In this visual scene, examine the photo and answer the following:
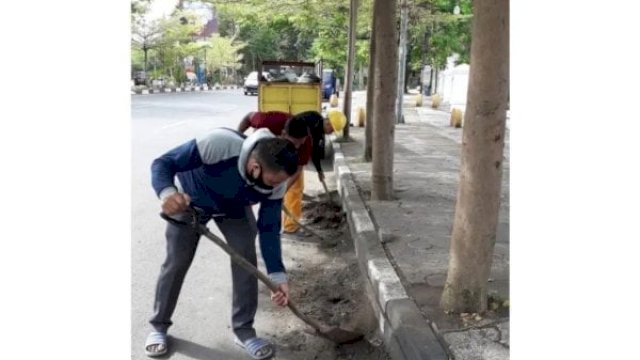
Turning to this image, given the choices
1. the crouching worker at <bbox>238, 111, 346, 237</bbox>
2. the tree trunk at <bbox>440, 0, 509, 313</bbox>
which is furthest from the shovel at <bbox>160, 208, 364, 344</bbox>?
the crouching worker at <bbox>238, 111, 346, 237</bbox>

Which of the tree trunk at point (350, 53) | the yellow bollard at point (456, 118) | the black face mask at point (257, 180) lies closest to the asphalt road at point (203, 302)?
the black face mask at point (257, 180)

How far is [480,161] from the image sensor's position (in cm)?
254

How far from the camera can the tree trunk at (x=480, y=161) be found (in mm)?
2385

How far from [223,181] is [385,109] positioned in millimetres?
2874

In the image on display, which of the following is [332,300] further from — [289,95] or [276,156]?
[289,95]

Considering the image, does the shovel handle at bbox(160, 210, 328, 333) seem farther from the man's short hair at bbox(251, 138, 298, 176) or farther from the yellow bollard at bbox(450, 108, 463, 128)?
the yellow bollard at bbox(450, 108, 463, 128)

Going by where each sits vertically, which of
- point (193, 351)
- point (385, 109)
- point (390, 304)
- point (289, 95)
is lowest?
point (193, 351)

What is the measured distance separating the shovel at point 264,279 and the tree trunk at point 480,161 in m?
0.53

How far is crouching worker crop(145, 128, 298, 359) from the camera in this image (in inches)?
93.2

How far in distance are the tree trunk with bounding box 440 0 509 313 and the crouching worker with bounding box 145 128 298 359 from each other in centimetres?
82

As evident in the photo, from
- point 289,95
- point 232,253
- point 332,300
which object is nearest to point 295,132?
point 332,300

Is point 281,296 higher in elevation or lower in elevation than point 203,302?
higher
